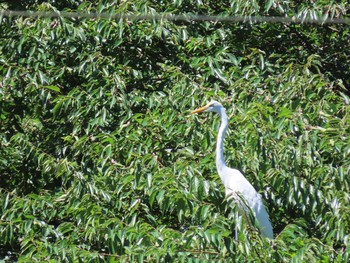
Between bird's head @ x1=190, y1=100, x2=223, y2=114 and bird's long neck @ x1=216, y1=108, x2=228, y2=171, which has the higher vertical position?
bird's head @ x1=190, y1=100, x2=223, y2=114

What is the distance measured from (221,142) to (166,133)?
33 cm

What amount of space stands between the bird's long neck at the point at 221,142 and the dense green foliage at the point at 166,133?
62 mm

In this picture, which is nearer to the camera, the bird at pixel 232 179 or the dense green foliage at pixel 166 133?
the dense green foliage at pixel 166 133

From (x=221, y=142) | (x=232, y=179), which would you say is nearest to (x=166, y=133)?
(x=221, y=142)

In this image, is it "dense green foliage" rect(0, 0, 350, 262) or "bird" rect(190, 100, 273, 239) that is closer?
"dense green foliage" rect(0, 0, 350, 262)

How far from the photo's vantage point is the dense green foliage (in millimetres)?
4199

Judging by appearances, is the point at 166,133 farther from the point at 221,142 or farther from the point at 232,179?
the point at 232,179

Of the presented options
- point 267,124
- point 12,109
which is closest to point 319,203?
point 267,124

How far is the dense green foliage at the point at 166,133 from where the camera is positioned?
4.20 meters

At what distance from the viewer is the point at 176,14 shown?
5895 millimetres

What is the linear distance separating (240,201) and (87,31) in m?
2.30

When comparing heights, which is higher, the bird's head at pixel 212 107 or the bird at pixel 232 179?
the bird's head at pixel 212 107

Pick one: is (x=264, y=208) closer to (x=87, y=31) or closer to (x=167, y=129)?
(x=167, y=129)

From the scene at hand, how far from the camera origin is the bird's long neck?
516cm
